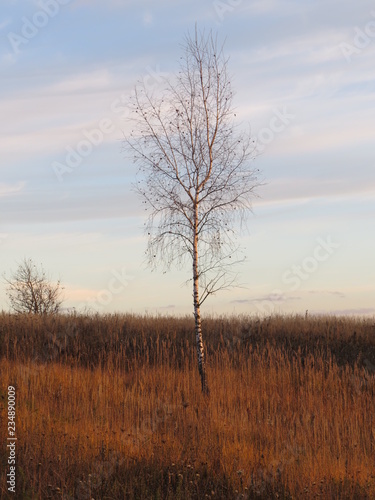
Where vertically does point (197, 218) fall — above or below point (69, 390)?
above

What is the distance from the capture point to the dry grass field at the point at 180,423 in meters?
6.86

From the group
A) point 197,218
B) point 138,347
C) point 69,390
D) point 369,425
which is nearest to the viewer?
point 369,425

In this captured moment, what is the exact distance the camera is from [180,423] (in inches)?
372

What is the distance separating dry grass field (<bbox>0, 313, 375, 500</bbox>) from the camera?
686 centimetres

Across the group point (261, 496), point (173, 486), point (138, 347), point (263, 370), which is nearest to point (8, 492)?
point (173, 486)

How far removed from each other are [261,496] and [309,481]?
2.26 feet

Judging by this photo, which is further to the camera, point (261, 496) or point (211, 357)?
point (211, 357)

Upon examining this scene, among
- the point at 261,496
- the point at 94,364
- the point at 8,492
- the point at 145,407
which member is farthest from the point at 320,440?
the point at 94,364

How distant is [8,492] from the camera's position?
6566 mm

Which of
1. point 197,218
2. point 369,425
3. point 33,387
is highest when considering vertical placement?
point 197,218

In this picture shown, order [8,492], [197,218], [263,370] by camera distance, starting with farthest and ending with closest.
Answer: [263,370], [197,218], [8,492]

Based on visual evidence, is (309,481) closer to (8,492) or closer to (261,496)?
(261,496)

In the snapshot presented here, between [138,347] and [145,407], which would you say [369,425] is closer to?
[145,407]

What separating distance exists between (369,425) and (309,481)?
12.8ft
